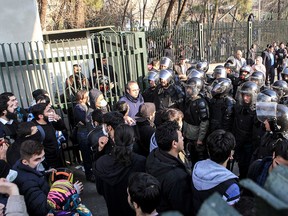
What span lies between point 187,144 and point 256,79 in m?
1.85

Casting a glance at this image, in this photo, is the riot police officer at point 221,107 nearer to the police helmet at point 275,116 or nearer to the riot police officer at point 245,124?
the riot police officer at point 245,124

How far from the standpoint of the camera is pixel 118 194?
9.80 feet

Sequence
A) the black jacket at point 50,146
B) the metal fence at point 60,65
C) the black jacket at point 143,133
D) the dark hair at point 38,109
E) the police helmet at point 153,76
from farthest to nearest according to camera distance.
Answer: the police helmet at point 153,76 < the metal fence at point 60,65 < the black jacket at point 50,146 < the dark hair at point 38,109 < the black jacket at point 143,133

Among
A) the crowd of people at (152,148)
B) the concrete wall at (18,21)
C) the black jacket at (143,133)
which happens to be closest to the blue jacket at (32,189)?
the crowd of people at (152,148)

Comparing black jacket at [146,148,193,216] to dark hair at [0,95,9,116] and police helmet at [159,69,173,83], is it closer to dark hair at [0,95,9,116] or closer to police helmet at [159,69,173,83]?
dark hair at [0,95,9,116]

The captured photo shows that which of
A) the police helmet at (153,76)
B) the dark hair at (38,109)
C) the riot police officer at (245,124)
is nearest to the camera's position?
the dark hair at (38,109)

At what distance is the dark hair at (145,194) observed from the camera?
2109mm

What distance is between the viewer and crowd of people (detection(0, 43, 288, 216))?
8.16 feet

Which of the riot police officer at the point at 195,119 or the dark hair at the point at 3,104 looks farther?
the riot police officer at the point at 195,119

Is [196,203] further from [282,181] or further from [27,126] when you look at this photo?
[27,126]

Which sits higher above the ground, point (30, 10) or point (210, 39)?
point (30, 10)

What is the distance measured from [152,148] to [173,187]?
878mm

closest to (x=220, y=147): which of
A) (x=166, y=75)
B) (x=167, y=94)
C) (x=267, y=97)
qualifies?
(x=267, y=97)

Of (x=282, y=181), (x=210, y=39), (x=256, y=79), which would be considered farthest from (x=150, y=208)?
(x=210, y=39)
